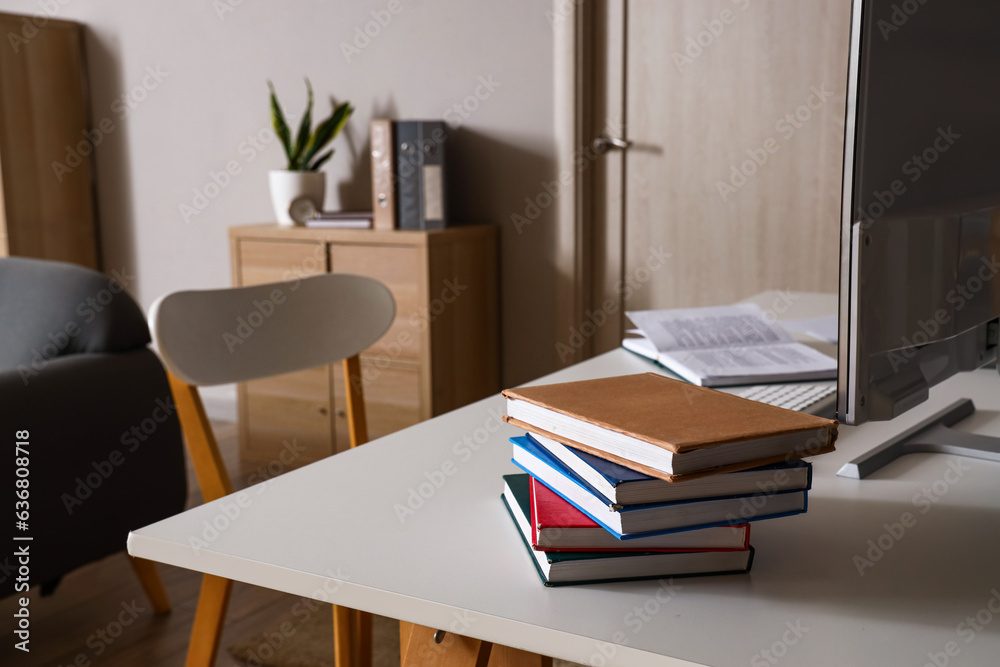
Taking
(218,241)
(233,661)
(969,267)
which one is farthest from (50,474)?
(218,241)

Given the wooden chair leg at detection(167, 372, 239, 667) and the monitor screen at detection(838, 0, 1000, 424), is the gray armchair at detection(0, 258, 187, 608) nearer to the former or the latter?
the wooden chair leg at detection(167, 372, 239, 667)

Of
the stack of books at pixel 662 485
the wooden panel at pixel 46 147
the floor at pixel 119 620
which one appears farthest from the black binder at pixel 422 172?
the stack of books at pixel 662 485

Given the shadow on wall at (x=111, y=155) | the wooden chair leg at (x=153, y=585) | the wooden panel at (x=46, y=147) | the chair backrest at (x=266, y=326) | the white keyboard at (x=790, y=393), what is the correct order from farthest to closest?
the shadow on wall at (x=111, y=155), the wooden panel at (x=46, y=147), the wooden chair leg at (x=153, y=585), the chair backrest at (x=266, y=326), the white keyboard at (x=790, y=393)

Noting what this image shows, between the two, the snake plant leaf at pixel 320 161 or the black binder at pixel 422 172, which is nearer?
the black binder at pixel 422 172

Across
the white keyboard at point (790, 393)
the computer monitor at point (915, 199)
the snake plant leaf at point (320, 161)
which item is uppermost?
the snake plant leaf at point (320, 161)

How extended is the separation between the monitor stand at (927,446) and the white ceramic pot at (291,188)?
2.60 metres

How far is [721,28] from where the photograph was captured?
2.82m

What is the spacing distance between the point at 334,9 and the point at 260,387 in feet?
4.79

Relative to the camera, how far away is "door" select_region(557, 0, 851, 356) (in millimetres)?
2762

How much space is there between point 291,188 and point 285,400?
2.56 ft

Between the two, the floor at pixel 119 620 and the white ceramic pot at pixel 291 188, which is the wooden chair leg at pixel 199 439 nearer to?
the floor at pixel 119 620

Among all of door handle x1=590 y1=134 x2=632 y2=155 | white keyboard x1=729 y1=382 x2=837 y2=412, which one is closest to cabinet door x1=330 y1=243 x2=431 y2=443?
door handle x1=590 y1=134 x2=632 y2=155

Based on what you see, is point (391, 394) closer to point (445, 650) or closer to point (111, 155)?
point (111, 155)

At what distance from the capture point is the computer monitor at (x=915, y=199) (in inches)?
27.4
